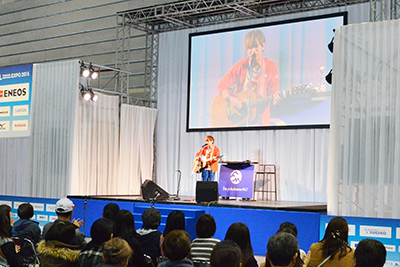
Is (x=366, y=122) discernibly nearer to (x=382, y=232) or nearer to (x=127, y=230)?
(x=382, y=232)

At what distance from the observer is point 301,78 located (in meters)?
10.3

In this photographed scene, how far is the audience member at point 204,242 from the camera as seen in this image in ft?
11.4

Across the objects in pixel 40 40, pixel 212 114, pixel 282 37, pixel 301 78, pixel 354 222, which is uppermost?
pixel 40 40

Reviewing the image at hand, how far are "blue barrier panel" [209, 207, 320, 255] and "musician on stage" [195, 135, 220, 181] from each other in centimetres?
182

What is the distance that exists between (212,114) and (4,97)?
14.9 feet

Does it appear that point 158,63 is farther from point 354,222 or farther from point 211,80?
point 354,222

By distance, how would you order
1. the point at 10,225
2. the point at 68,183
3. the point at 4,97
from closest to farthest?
the point at 10,225 → the point at 68,183 → the point at 4,97

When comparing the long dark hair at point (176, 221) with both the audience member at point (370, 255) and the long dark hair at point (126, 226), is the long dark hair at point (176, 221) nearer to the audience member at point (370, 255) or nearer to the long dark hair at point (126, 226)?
the long dark hair at point (126, 226)

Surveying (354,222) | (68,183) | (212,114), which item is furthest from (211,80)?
(354,222)

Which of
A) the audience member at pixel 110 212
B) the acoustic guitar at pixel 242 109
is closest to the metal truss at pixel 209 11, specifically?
the acoustic guitar at pixel 242 109

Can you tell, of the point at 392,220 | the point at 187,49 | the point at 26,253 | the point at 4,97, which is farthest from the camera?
the point at 187,49

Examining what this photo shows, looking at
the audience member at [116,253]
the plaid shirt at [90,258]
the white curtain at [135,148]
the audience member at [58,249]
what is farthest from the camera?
the white curtain at [135,148]

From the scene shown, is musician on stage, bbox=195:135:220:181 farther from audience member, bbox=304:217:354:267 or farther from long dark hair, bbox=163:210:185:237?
audience member, bbox=304:217:354:267

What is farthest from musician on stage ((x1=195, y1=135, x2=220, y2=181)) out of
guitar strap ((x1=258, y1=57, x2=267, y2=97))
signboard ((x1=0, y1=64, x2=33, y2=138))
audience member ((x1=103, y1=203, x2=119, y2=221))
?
audience member ((x1=103, y1=203, x2=119, y2=221))
